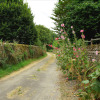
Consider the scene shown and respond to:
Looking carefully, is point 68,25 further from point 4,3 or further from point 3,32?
point 4,3

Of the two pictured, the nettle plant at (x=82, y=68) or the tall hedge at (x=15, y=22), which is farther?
the tall hedge at (x=15, y=22)

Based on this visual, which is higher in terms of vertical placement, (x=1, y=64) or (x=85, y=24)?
(x=85, y=24)

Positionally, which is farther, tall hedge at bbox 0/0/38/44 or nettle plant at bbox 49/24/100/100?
tall hedge at bbox 0/0/38/44

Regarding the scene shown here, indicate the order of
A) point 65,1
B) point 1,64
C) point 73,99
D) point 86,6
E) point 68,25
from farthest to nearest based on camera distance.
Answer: point 65,1 < point 68,25 < point 86,6 < point 1,64 < point 73,99

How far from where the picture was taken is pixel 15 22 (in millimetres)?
15211

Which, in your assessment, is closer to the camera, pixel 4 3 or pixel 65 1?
pixel 4 3

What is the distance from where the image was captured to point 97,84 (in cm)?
250

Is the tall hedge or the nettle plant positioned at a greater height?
the tall hedge

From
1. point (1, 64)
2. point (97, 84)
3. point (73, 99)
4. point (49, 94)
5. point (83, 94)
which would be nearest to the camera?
point (97, 84)

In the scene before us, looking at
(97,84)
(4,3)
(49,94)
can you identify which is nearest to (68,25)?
(49,94)

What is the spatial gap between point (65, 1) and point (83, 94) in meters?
15.5

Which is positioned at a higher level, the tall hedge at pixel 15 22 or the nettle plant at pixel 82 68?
the tall hedge at pixel 15 22

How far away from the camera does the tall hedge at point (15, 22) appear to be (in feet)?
48.3

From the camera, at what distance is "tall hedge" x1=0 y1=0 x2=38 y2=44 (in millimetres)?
14734
